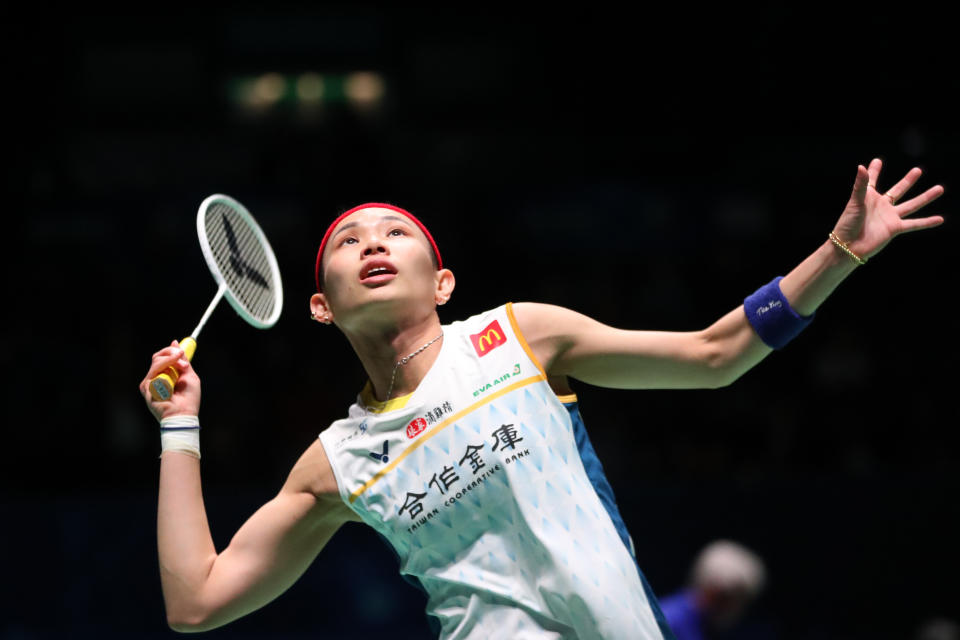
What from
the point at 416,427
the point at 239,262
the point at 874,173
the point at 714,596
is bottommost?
the point at 714,596

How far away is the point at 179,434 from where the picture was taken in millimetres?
2922

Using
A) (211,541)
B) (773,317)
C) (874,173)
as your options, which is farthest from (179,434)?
(874,173)

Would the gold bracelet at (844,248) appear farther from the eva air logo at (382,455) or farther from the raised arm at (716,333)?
the eva air logo at (382,455)

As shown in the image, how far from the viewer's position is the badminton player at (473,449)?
103 inches

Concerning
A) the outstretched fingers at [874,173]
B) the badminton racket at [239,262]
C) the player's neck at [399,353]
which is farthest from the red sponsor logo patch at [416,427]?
the outstretched fingers at [874,173]

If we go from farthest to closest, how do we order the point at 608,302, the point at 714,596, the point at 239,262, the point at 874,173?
the point at 608,302 < the point at 714,596 < the point at 239,262 < the point at 874,173

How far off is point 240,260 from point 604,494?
141 cm

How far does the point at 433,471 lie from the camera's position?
2.73 metres

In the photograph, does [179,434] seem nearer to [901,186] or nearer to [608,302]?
[901,186]

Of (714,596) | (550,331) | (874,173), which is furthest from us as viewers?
(714,596)

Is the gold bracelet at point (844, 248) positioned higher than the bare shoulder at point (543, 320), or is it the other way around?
the bare shoulder at point (543, 320)

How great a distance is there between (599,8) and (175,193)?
13.4 ft

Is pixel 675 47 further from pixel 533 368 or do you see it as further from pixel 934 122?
pixel 533 368

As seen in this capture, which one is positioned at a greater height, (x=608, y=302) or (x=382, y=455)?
(x=608, y=302)
